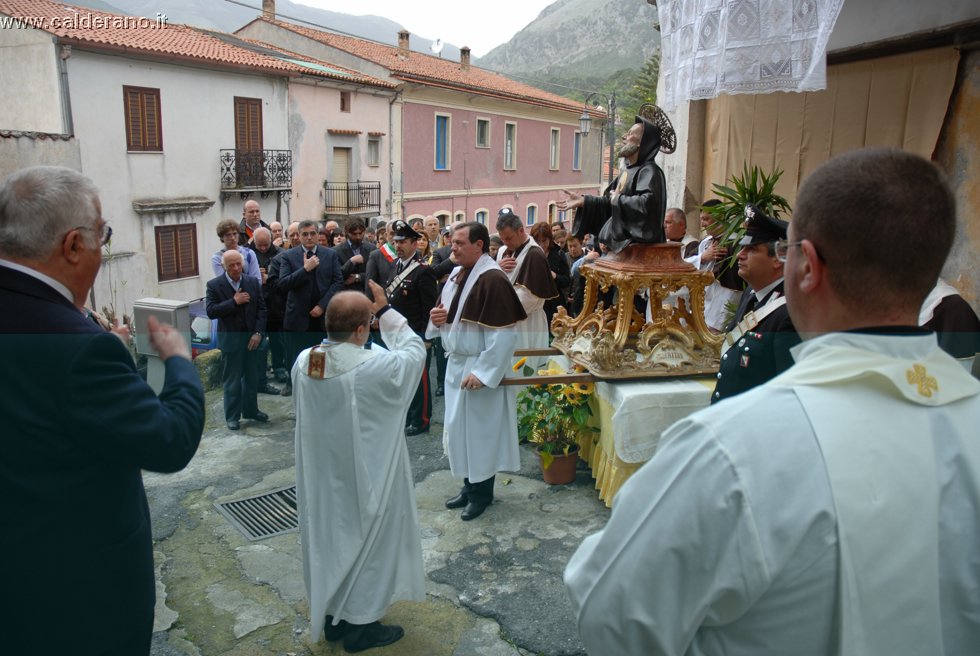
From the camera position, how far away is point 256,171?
813 inches

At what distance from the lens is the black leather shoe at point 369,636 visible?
11.3 ft

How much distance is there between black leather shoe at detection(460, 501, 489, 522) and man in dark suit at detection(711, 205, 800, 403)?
198cm

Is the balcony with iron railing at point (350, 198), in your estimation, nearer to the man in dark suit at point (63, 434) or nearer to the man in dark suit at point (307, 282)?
the man in dark suit at point (307, 282)

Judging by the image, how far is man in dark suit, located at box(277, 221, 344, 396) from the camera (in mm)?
7375

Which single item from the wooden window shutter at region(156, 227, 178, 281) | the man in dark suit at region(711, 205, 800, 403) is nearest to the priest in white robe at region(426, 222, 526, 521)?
the man in dark suit at region(711, 205, 800, 403)

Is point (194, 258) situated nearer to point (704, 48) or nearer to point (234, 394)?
point (234, 394)

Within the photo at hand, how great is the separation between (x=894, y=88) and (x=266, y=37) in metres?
25.2

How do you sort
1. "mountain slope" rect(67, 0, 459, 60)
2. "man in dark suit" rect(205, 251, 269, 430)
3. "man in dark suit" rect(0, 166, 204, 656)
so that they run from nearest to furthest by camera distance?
"man in dark suit" rect(0, 166, 204, 656)
"man in dark suit" rect(205, 251, 269, 430)
"mountain slope" rect(67, 0, 459, 60)

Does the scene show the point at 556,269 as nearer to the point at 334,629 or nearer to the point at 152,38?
Result: the point at 334,629

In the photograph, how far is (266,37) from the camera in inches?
1040

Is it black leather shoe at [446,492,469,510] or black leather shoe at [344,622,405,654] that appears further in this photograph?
black leather shoe at [446,492,469,510]

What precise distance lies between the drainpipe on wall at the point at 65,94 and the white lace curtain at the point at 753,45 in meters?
14.9

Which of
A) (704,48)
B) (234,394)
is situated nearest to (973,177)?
(704,48)

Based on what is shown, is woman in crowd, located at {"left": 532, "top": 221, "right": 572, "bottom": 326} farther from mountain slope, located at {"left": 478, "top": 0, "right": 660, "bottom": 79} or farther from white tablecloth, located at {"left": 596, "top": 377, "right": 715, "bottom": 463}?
mountain slope, located at {"left": 478, "top": 0, "right": 660, "bottom": 79}
